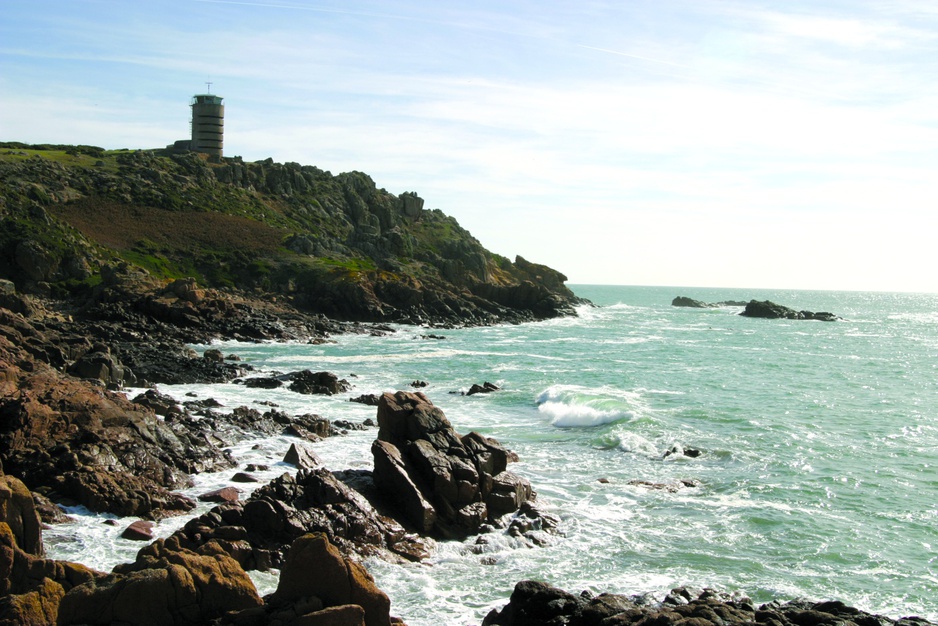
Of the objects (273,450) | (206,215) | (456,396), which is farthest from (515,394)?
(206,215)

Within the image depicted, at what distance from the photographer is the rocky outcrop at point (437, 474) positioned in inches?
777

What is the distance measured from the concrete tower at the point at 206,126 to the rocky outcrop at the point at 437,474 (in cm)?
12985

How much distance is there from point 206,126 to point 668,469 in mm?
133128

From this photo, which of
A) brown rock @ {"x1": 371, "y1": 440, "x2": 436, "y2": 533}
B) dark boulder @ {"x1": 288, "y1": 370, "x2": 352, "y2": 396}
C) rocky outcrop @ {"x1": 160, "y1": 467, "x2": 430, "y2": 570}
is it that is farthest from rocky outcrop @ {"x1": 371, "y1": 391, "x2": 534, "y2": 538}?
dark boulder @ {"x1": 288, "y1": 370, "x2": 352, "y2": 396}

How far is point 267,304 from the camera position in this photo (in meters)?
79.5

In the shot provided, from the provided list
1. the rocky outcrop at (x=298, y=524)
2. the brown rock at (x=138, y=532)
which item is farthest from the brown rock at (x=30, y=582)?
the brown rock at (x=138, y=532)

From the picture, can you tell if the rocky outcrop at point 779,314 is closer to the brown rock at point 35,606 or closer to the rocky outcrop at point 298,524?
the rocky outcrop at point 298,524

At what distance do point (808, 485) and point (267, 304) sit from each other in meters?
62.7

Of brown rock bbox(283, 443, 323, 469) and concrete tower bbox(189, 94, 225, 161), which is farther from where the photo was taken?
concrete tower bbox(189, 94, 225, 161)

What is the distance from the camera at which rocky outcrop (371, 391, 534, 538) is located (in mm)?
19734

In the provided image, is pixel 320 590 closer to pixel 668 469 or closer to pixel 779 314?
pixel 668 469

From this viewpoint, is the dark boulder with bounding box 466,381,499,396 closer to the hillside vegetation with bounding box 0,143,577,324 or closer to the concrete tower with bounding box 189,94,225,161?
the hillside vegetation with bounding box 0,143,577,324

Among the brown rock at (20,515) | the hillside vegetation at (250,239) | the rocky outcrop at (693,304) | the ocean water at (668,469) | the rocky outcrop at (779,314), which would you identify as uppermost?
the hillside vegetation at (250,239)

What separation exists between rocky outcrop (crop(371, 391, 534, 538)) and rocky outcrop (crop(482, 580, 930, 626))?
546 centimetres
